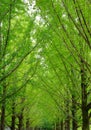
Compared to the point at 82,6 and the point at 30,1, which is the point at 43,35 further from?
the point at 82,6

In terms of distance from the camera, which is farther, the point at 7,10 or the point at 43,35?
the point at 43,35

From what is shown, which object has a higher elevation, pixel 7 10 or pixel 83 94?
pixel 7 10

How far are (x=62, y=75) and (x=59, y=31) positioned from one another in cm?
306

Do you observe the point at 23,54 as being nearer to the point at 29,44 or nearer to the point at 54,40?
the point at 29,44

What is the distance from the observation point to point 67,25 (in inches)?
273

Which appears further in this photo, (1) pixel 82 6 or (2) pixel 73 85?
(2) pixel 73 85

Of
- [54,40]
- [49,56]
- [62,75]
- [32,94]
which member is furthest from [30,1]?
[32,94]

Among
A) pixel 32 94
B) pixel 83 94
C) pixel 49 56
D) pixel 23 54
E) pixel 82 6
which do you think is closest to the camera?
pixel 82 6

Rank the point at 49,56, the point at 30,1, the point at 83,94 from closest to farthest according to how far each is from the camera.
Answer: the point at 30,1
the point at 49,56
the point at 83,94

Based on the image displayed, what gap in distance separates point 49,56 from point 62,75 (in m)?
0.96

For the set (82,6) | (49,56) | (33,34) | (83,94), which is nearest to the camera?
(82,6)

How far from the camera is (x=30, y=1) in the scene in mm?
6129

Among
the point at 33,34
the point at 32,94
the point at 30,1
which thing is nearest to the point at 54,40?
the point at 33,34

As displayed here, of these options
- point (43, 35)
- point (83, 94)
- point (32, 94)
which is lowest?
point (83, 94)
